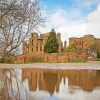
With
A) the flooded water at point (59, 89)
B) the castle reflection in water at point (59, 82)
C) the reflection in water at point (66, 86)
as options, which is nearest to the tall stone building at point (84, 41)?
the castle reflection in water at point (59, 82)

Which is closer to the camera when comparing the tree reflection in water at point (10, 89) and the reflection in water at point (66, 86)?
the tree reflection in water at point (10, 89)

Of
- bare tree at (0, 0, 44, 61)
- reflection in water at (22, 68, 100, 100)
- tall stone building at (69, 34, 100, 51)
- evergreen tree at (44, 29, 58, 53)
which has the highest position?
tall stone building at (69, 34, 100, 51)

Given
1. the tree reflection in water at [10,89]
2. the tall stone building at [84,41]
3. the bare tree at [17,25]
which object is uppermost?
the tall stone building at [84,41]

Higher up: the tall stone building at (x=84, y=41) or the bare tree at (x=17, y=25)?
the tall stone building at (x=84, y=41)

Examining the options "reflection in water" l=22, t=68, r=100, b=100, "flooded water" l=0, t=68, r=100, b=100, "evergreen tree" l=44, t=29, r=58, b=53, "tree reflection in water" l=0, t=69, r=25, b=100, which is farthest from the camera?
"evergreen tree" l=44, t=29, r=58, b=53

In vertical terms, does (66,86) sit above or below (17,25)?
below

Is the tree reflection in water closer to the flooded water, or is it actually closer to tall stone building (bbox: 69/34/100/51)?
the flooded water

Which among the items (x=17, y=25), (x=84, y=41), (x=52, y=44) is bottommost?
(x=17, y=25)

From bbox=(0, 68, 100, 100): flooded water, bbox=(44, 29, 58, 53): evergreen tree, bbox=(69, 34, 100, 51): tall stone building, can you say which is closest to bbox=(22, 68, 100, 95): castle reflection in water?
bbox=(0, 68, 100, 100): flooded water

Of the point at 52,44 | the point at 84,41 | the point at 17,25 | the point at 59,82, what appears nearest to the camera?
the point at 17,25

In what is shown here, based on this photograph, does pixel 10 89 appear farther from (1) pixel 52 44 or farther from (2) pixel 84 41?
→ (2) pixel 84 41

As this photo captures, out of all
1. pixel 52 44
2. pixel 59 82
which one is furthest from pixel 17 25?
pixel 52 44

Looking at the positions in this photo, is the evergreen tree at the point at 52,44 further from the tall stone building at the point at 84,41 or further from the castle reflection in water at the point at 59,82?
the castle reflection in water at the point at 59,82

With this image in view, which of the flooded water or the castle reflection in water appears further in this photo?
the castle reflection in water
